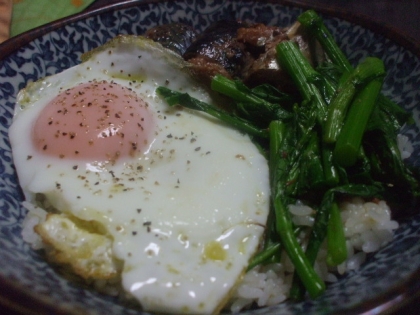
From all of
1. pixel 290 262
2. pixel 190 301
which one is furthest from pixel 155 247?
pixel 290 262

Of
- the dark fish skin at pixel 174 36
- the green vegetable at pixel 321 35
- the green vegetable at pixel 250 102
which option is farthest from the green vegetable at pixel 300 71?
the dark fish skin at pixel 174 36

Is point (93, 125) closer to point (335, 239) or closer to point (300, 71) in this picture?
point (300, 71)

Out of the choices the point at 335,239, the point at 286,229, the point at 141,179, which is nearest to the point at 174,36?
the point at 141,179

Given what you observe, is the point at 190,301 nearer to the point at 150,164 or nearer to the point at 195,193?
the point at 195,193

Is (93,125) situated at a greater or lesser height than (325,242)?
greater

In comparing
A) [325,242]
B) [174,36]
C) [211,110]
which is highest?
[174,36]

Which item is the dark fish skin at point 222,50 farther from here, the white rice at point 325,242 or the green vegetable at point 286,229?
the white rice at point 325,242
